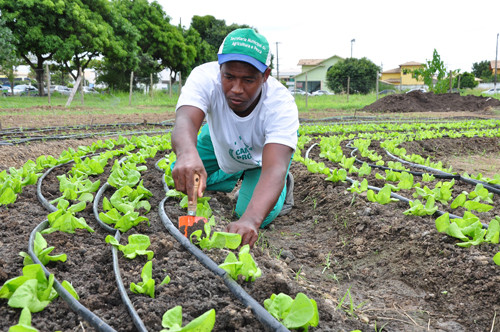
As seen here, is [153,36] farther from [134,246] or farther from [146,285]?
[146,285]

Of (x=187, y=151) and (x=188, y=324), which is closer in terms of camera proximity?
(x=188, y=324)

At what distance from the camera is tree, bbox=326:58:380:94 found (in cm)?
4122

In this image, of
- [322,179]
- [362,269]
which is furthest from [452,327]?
[322,179]

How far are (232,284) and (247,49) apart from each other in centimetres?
132

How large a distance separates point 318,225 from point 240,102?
155 cm

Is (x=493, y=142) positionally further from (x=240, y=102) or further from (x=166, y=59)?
(x=166, y=59)

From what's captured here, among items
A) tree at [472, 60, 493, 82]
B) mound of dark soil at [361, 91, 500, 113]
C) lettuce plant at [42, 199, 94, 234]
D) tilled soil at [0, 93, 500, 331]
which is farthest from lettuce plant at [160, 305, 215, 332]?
tree at [472, 60, 493, 82]

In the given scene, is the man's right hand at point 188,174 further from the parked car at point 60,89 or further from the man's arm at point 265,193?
the parked car at point 60,89

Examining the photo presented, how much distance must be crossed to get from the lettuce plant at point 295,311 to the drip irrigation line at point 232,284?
0.04 metres

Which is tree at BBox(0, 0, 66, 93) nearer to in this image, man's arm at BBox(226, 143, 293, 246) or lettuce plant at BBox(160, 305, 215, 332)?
man's arm at BBox(226, 143, 293, 246)

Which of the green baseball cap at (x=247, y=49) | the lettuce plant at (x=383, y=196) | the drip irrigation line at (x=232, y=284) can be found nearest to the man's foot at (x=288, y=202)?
the lettuce plant at (x=383, y=196)

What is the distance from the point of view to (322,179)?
4.46m

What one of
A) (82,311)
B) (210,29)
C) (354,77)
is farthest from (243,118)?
(210,29)

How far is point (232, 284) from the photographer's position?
1891 millimetres
